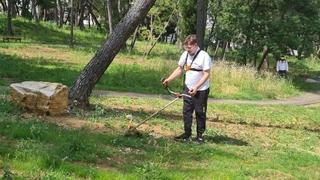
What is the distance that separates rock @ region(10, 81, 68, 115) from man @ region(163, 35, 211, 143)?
95.1 inches

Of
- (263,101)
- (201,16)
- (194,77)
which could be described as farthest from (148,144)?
(263,101)

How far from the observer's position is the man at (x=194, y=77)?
10195 millimetres

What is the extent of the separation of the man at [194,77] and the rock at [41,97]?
7.93ft

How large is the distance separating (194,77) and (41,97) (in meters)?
3.08

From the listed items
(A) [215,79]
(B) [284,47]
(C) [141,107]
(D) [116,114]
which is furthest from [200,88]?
(B) [284,47]

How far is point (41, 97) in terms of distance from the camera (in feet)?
36.7

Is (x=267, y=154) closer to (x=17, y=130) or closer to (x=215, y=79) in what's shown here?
(x=17, y=130)

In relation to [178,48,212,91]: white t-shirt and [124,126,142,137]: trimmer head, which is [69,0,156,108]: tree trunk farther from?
[178,48,212,91]: white t-shirt

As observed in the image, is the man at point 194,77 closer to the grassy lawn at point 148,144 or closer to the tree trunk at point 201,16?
the grassy lawn at point 148,144

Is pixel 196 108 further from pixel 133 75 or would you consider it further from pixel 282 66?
pixel 282 66

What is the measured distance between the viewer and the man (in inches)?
401

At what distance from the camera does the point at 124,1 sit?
61.7 m

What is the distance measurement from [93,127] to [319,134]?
7637mm

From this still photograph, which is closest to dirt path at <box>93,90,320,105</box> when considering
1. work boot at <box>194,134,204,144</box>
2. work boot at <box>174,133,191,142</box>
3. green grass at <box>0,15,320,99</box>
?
green grass at <box>0,15,320,99</box>
